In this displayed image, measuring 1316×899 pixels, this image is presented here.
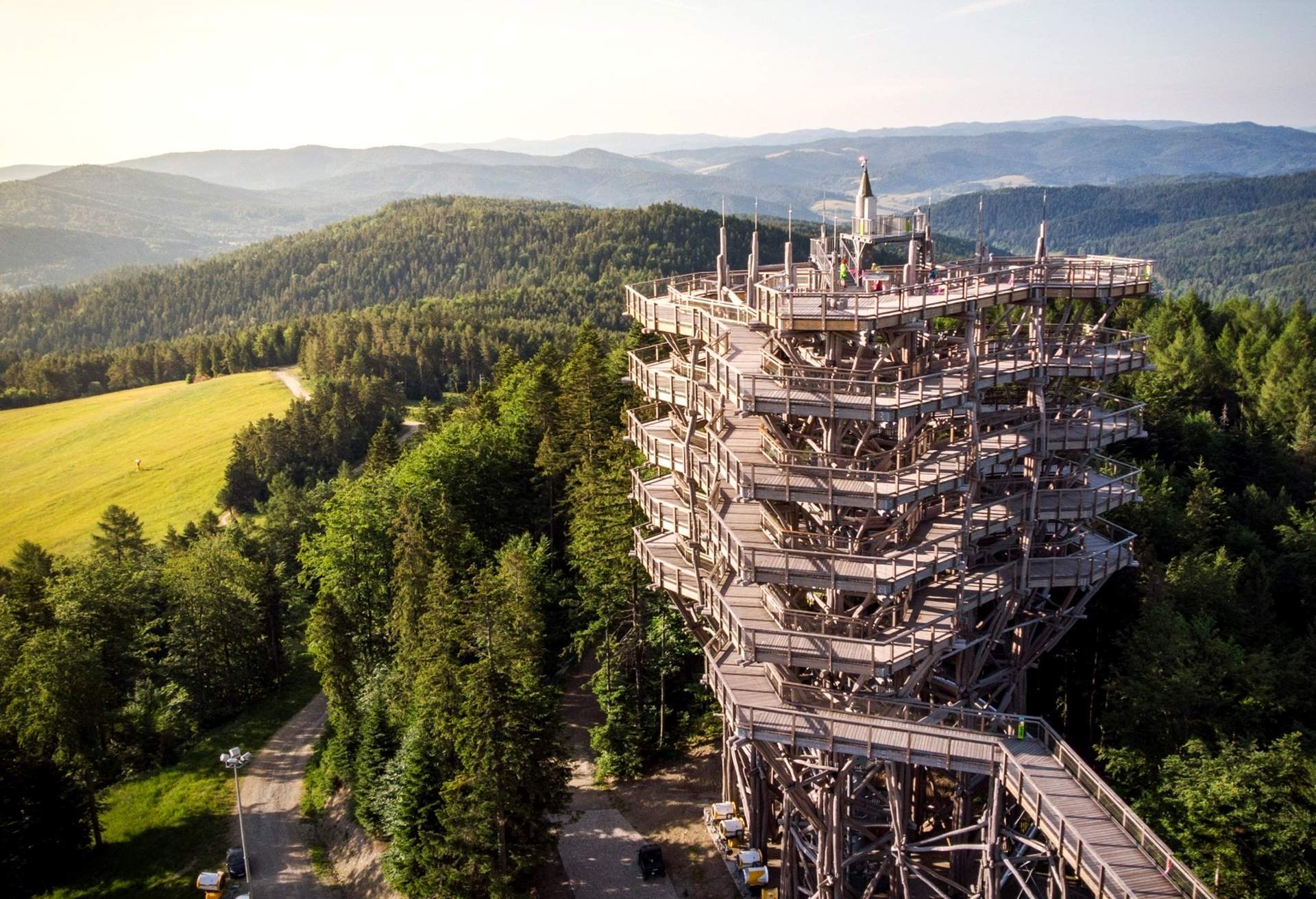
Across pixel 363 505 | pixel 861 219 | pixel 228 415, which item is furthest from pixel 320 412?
pixel 861 219

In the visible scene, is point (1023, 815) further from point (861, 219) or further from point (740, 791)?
point (861, 219)

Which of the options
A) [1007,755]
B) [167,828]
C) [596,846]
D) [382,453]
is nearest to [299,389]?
[382,453]

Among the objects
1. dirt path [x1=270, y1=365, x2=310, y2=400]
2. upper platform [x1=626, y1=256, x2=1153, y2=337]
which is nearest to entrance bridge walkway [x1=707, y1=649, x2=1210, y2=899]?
upper platform [x1=626, y1=256, x2=1153, y2=337]

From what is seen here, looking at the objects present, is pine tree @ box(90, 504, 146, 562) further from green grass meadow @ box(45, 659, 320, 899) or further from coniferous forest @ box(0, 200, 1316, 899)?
green grass meadow @ box(45, 659, 320, 899)

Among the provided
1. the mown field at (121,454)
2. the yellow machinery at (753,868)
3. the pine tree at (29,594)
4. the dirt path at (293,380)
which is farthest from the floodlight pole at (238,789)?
the dirt path at (293,380)

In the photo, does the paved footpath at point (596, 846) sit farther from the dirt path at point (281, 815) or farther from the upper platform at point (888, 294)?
the upper platform at point (888, 294)

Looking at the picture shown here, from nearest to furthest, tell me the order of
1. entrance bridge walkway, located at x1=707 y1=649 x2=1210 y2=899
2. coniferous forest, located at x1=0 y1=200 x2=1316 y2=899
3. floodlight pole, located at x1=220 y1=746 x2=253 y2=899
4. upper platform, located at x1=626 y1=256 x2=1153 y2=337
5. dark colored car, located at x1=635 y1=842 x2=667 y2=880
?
entrance bridge walkway, located at x1=707 y1=649 x2=1210 y2=899 < upper platform, located at x1=626 y1=256 x2=1153 y2=337 < coniferous forest, located at x1=0 y1=200 x2=1316 y2=899 < floodlight pole, located at x1=220 y1=746 x2=253 y2=899 < dark colored car, located at x1=635 y1=842 x2=667 y2=880
